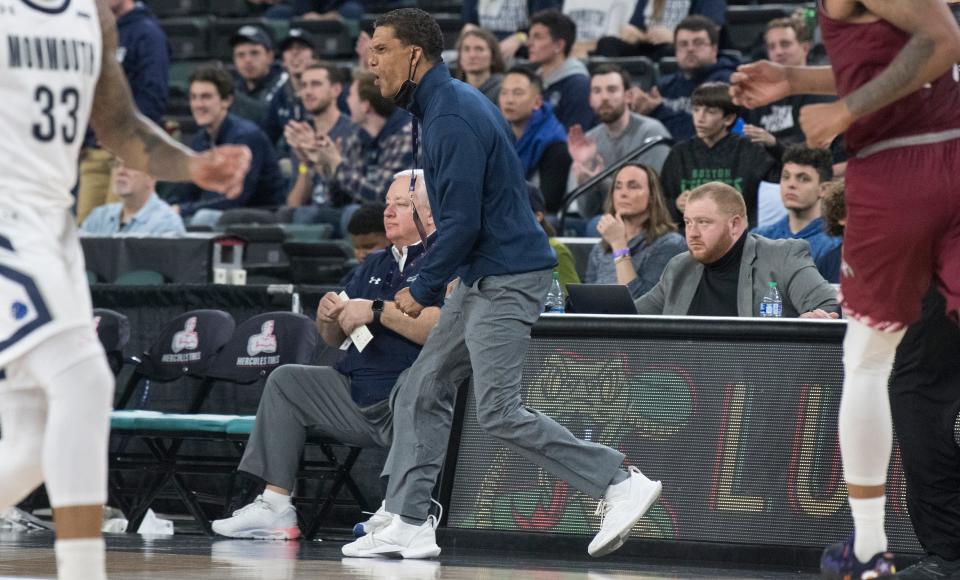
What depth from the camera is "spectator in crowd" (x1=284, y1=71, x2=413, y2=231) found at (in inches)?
425

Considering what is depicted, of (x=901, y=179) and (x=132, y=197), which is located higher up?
(x=901, y=179)

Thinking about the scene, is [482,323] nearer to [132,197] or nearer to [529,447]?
[529,447]

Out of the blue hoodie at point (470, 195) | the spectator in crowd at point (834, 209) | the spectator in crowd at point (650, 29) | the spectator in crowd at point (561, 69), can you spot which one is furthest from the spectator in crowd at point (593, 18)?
the blue hoodie at point (470, 195)

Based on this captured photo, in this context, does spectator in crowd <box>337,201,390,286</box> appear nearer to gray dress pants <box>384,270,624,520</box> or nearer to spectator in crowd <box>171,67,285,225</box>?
gray dress pants <box>384,270,624,520</box>

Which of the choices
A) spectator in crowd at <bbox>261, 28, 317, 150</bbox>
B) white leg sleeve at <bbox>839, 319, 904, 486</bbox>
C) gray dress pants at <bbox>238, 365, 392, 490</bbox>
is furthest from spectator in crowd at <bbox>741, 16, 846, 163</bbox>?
white leg sleeve at <bbox>839, 319, 904, 486</bbox>

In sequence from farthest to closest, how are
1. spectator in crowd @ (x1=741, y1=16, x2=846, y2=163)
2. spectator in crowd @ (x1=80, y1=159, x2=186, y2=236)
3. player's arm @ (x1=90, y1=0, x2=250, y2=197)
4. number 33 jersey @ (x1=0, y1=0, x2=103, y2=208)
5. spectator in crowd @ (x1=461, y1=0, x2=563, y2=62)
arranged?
spectator in crowd @ (x1=461, y1=0, x2=563, y2=62) < spectator in crowd @ (x1=80, y1=159, x2=186, y2=236) < spectator in crowd @ (x1=741, y1=16, x2=846, y2=163) < player's arm @ (x1=90, y1=0, x2=250, y2=197) < number 33 jersey @ (x1=0, y1=0, x2=103, y2=208)

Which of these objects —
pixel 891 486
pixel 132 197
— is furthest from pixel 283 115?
pixel 891 486

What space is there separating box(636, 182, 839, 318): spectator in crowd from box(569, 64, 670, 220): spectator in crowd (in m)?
3.05

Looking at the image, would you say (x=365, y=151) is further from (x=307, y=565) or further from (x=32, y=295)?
(x=32, y=295)

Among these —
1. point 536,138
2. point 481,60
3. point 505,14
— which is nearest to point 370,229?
point 536,138

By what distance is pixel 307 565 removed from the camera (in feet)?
19.4

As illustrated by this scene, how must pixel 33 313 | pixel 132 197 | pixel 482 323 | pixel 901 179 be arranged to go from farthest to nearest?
1. pixel 132 197
2. pixel 482 323
3. pixel 901 179
4. pixel 33 313

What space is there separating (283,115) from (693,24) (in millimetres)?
3945

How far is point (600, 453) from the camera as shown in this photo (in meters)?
6.08
